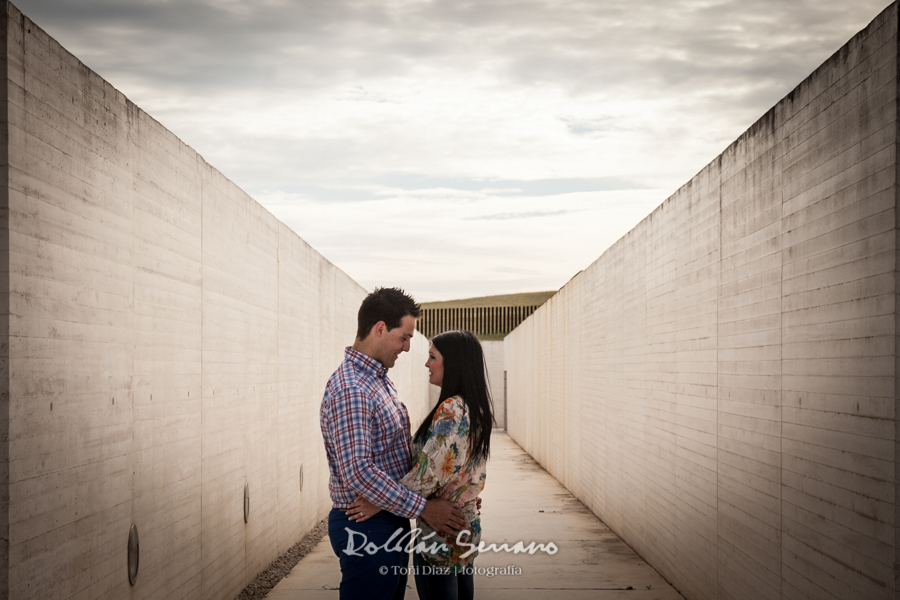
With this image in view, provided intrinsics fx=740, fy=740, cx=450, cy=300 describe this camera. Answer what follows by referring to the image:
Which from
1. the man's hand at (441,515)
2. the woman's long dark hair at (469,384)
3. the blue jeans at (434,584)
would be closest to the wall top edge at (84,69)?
the woman's long dark hair at (469,384)

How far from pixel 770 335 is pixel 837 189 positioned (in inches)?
36.7

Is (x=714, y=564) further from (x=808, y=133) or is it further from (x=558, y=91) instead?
(x=558, y=91)

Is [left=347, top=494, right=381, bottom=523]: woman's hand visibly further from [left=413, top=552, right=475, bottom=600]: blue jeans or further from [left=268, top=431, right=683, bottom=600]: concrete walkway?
[left=268, top=431, right=683, bottom=600]: concrete walkway

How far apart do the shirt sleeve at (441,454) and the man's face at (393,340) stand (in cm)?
31

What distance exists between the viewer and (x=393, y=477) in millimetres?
2959

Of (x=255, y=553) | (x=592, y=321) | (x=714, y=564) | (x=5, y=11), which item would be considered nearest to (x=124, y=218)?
(x=5, y=11)

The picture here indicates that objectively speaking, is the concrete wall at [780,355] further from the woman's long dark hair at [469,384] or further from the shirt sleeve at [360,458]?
the shirt sleeve at [360,458]

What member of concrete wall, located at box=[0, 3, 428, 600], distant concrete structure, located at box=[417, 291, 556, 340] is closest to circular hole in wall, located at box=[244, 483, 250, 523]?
concrete wall, located at box=[0, 3, 428, 600]

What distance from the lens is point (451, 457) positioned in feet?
9.45

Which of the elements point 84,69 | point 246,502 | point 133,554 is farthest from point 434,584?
point 246,502

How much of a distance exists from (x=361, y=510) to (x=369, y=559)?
0.19m

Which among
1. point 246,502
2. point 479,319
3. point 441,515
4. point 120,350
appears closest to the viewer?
point 441,515

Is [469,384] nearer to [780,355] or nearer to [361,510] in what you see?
[361,510]

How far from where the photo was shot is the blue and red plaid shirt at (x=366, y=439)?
2.73 m
